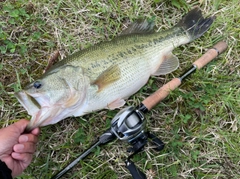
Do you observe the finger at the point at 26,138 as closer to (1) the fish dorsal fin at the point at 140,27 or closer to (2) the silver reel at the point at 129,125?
(2) the silver reel at the point at 129,125

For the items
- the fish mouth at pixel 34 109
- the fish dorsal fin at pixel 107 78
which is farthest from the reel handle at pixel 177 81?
the fish mouth at pixel 34 109

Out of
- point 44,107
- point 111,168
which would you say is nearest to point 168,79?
point 111,168

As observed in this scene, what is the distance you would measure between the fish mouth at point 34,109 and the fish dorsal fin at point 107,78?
22.5 inches

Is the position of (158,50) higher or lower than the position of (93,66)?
lower

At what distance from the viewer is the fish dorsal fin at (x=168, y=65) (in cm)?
343

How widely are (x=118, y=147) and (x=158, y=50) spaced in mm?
1230

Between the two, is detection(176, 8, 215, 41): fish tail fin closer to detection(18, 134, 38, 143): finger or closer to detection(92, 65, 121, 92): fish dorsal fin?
detection(92, 65, 121, 92): fish dorsal fin

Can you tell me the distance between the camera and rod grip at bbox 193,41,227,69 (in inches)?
134

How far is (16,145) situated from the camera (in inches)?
113

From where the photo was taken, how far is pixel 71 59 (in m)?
3.10

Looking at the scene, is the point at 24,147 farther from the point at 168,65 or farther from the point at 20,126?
the point at 168,65

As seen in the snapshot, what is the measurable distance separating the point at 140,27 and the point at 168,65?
0.57 meters

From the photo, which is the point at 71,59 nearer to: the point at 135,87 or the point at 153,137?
the point at 135,87

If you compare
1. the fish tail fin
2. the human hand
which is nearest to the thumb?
the human hand
